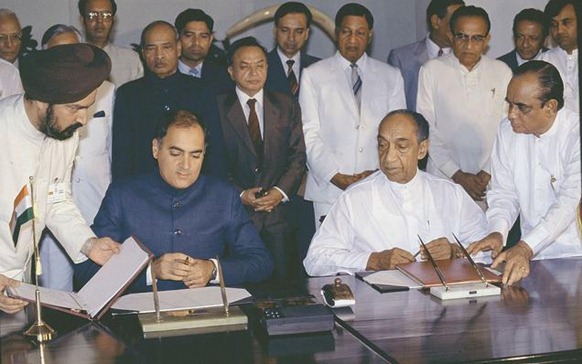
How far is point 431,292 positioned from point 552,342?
2.43 feet

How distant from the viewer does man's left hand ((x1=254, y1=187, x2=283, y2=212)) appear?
5.23 meters

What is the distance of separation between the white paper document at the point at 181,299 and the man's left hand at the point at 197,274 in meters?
0.05

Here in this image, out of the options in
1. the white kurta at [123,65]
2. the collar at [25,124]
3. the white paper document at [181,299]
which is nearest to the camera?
the white paper document at [181,299]

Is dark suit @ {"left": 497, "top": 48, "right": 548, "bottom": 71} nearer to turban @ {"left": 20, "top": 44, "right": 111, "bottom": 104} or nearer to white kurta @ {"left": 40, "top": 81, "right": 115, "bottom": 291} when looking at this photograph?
white kurta @ {"left": 40, "top": 81, "right": 115, "bottom": 291}

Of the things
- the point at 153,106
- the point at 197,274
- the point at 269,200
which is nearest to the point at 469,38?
the point at 269,200

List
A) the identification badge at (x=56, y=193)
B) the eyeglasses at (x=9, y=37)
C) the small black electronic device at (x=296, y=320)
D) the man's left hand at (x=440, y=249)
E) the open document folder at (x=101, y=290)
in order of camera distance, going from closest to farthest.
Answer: the small black electronic device at (x=296, y=320) → the open document folder at (x=101, y=290) → the identification badge at (x=56, y=193) → the man's left hand at (x=440, y=249) → the eyeglasses at (x=9, y=37)

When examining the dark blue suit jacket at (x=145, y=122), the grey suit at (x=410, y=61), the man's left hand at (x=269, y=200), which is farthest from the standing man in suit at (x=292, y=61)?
the grey suit at (x=410, y=61)

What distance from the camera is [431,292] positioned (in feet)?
11.6

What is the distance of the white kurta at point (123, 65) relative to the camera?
20.1 feet

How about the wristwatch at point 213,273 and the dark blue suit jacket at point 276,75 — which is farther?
the dark blue suit jacket at point 276,75

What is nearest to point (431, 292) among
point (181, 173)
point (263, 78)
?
point (181, 173)

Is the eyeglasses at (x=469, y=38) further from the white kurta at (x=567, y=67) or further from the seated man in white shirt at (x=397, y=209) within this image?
the seated man in white shirt at (x=397, y=209)

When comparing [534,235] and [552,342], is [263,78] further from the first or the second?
[552,342]

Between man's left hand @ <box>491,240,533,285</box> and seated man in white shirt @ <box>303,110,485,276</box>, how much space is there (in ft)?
1.09
